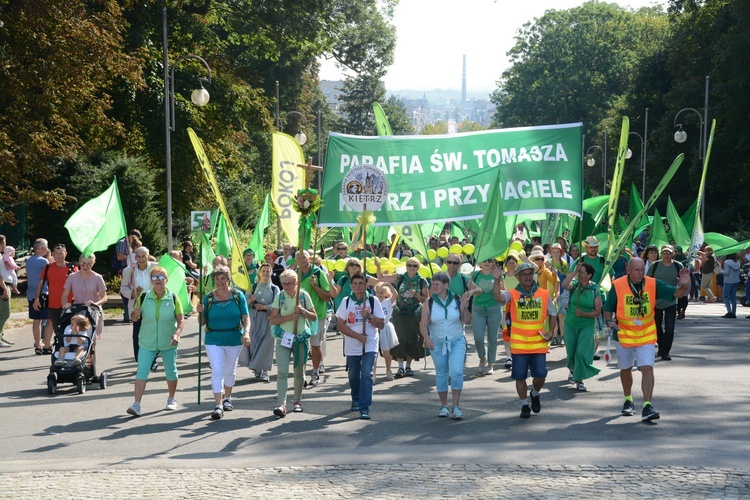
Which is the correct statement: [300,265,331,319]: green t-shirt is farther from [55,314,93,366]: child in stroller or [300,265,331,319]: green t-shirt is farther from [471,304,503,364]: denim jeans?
[55,314,93,366]: child in stroller

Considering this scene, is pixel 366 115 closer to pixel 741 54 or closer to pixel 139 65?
pixel 741 54

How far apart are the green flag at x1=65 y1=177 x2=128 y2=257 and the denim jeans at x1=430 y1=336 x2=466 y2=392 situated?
16.5ft

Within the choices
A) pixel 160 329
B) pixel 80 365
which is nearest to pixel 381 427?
pixel 160 329

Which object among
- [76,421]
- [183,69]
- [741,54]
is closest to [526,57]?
[741,54]

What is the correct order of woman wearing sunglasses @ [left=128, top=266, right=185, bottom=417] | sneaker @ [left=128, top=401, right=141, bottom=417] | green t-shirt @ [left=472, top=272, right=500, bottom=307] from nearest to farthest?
sneaker @ [left=128, top=401, right=141, bottom=417] < woman wearing sunglasses @ [left=128, top=266, right=185, bottom=417] < green t-shirt @ [left=472, top=272, right=500, bottom=307]

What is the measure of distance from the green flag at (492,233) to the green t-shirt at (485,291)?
104cm

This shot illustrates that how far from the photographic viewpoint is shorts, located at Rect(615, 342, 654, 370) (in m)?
10.8

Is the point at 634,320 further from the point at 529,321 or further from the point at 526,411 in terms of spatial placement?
the point at 526,411

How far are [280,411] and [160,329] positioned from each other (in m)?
1.63

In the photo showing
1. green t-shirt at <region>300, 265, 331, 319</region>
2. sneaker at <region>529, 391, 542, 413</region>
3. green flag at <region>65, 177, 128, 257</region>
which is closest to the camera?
sneaker at <region>529, 391, 542, 413</region>

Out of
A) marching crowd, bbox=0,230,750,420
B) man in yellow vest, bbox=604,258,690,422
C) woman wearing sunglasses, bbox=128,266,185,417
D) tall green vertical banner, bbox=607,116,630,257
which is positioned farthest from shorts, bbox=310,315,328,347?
man in yellow vest, bbox=604,258,690,422

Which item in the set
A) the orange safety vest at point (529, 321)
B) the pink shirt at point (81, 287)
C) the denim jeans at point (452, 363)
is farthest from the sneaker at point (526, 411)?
the pink shirt at point (81, 287)

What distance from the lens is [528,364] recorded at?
36.4 feet

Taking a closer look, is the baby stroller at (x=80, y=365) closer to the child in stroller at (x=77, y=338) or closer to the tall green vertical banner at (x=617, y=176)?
the child in stroller at (x=77, y=338)
